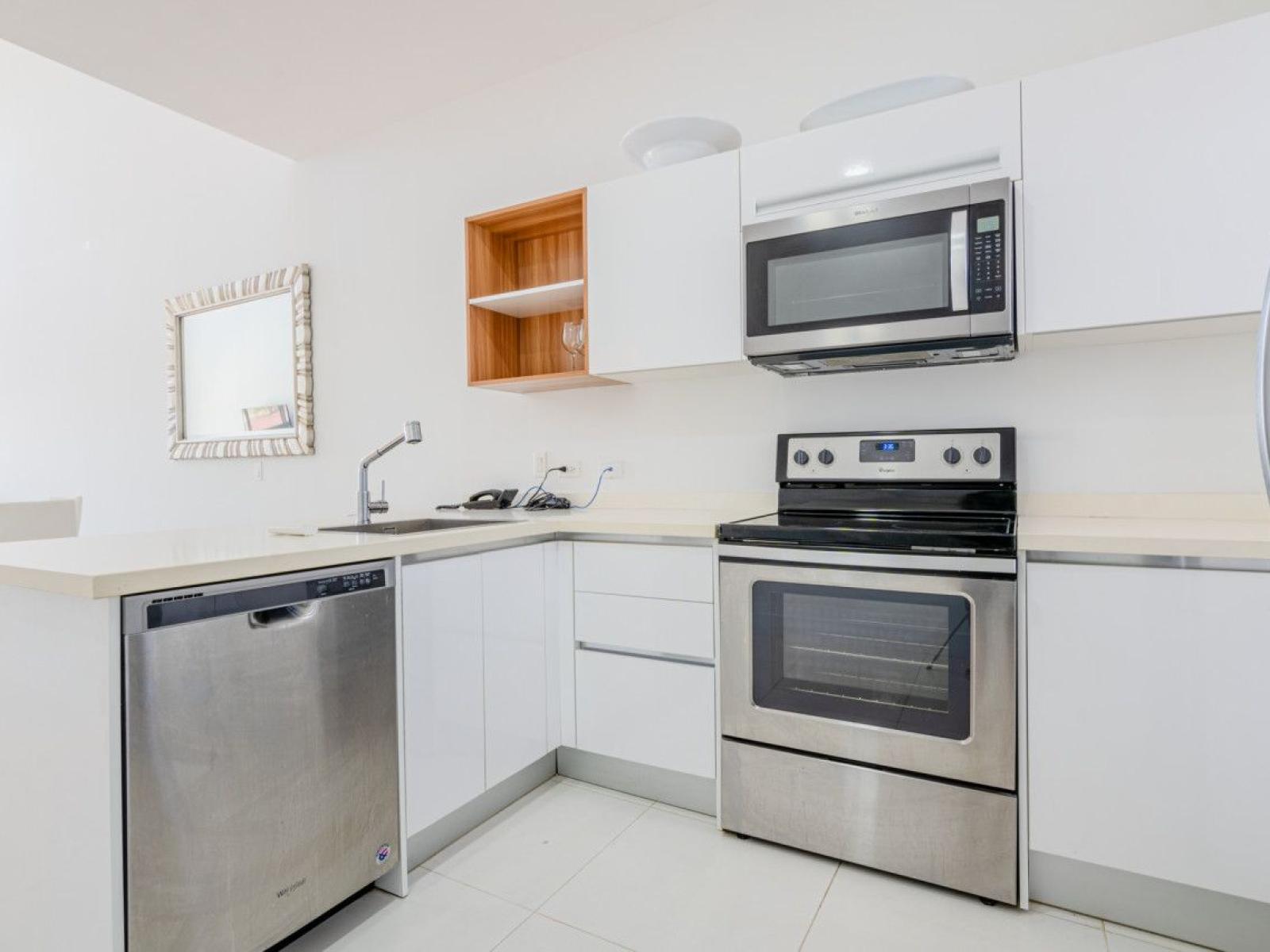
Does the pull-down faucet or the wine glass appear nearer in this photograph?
the pull-down faucet

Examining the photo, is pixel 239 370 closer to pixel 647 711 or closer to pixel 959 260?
pixel 647 711

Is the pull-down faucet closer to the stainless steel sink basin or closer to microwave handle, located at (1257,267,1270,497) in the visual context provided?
the stainless steel sink basin

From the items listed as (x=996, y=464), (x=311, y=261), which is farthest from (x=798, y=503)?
(x=311, y=261)

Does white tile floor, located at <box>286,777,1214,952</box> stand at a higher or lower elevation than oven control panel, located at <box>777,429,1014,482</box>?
lower

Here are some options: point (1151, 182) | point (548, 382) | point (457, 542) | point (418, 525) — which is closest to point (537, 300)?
point (548, 382)

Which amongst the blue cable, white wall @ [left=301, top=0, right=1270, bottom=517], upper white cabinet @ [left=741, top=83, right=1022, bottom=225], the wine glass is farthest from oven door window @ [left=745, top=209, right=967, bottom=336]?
the blue cable

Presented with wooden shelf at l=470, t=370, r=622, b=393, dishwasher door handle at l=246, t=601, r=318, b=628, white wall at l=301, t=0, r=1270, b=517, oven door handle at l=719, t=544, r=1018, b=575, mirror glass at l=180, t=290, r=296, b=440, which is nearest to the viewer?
dishwasher door handle at l=246, t=601, r=318, b=628

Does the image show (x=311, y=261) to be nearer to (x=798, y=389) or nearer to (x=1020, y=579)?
(x=798, y=389)

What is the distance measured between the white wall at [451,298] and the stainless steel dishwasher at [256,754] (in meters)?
1.35

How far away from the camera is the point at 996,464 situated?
1940 mm

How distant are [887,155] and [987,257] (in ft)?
1.35

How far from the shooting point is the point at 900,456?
2057 mm

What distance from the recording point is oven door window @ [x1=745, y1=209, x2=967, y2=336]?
69.4 inches

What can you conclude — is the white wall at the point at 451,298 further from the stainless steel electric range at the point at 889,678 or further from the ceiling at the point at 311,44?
the stainless steel electric range at the point at 889,678
